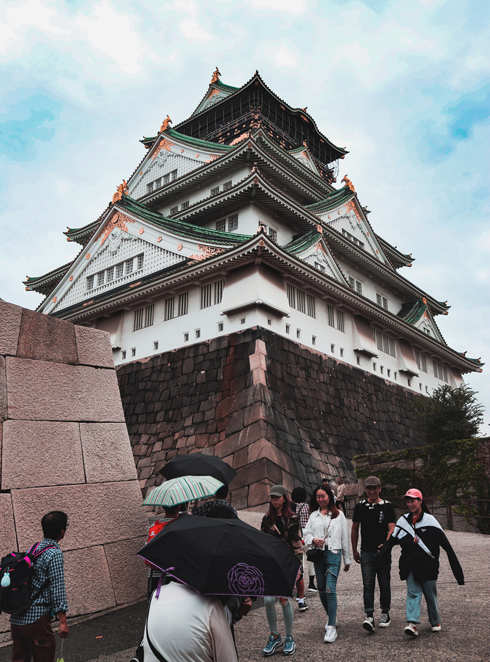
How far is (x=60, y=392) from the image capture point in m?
6.28

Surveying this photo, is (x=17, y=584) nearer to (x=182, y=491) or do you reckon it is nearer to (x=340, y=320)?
(x=182, y=491)

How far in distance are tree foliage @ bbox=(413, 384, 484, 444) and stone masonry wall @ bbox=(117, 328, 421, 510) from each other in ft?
8.67

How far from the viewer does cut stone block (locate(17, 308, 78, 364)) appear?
622 cm

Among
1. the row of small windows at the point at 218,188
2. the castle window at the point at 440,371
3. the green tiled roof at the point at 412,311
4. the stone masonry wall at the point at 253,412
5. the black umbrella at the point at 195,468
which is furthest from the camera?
the green tiled roof at the point at 412,311

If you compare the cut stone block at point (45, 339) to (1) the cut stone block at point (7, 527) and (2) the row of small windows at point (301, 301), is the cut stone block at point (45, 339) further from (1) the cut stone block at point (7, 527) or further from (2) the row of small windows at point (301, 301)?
(2) the row of small windows at point (301, 301)

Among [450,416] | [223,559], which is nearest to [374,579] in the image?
[223,559]

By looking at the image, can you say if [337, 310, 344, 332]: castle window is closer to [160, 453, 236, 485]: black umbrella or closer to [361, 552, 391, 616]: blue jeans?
[160, 453, 236, 485]: black umbrella

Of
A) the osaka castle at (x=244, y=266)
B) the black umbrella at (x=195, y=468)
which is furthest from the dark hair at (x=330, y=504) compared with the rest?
the osaka castle at (x=244, y=266)

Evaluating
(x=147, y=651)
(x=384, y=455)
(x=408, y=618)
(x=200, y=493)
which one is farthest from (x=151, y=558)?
(x=384, y=455)

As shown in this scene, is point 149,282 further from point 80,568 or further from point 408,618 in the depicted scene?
point 408,618

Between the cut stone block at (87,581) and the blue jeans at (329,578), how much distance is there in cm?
226

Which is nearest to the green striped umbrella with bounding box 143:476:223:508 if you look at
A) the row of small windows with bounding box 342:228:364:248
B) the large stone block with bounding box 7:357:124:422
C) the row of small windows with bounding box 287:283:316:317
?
the large stone block with bounding box 7:357:124:422

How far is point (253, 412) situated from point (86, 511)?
8.99 meters

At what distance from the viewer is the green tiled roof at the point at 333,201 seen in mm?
24031
